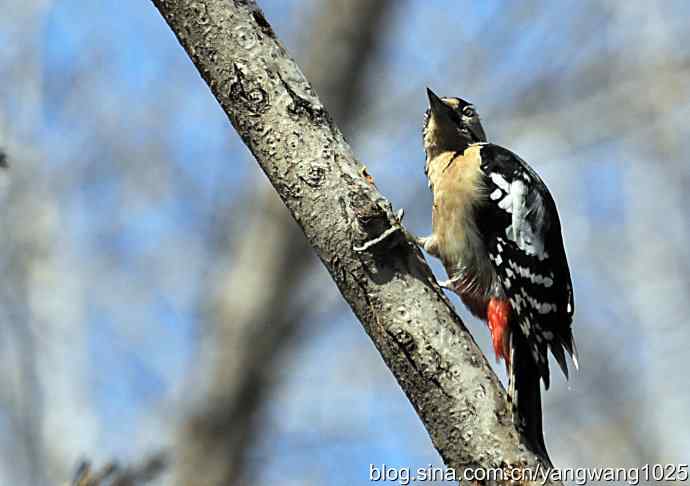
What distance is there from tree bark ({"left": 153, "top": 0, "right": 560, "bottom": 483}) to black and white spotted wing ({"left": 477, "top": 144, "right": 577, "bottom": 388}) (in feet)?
4.37

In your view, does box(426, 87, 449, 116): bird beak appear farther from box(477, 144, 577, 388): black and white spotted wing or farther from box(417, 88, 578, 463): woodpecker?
box(477, 144, 577, 388): black and white spotted wing

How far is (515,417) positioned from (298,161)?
935 millimetres

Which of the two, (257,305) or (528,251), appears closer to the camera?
(528,251)

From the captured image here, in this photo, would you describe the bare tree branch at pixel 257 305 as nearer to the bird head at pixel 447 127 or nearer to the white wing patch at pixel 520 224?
the bird head at pixel 447 127

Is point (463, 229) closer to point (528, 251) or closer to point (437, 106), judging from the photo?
point (528, 251)

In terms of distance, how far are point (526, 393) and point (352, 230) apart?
995mm

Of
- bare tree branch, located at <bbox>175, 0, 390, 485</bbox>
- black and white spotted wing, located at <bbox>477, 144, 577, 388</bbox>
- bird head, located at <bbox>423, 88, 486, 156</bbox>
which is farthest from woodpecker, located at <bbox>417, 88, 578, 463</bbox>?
bare tree branch, located at <bbox>175, 0, 390, 485</bbox>

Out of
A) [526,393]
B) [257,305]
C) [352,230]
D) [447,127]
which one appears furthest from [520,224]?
[257,305]

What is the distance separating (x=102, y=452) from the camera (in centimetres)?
869

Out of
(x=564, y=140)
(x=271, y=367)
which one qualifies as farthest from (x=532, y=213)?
(x=564, y=140)

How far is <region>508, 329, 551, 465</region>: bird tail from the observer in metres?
2.85

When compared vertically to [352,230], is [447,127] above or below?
above

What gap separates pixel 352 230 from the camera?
292cm

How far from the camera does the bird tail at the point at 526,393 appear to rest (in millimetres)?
2848
